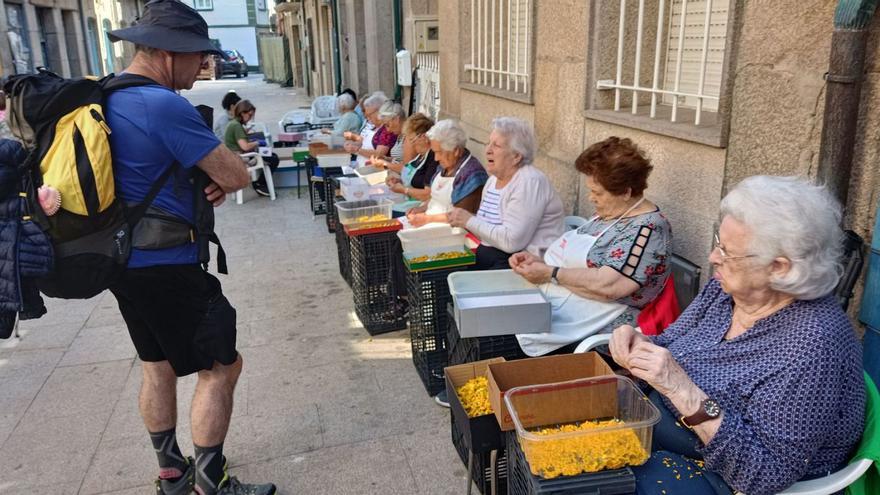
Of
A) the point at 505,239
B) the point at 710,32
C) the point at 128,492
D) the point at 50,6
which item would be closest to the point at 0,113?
the point at 128,492

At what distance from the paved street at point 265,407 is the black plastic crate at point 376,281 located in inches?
3.7

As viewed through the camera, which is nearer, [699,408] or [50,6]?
[699,408]

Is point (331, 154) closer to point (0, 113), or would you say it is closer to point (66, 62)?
point (0, 113)

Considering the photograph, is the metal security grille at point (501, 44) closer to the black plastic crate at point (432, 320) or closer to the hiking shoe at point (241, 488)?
the black plastic crate at point (432, 320)

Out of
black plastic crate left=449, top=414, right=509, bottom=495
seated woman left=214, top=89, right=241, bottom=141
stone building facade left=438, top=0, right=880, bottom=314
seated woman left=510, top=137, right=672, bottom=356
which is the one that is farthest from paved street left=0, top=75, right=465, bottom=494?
seated woman left=214, top=89, right=241, bottom=141

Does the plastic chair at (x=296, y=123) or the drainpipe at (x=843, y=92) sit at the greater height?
the drainpipe at (x=843, y=92)

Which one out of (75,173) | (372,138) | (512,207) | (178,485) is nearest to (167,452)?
(178,485)

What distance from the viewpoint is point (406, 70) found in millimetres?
8055

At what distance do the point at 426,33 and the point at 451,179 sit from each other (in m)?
3.67

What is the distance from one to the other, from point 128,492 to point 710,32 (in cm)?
333

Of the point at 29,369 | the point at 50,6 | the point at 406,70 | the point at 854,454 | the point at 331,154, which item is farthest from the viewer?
the point at 50,6

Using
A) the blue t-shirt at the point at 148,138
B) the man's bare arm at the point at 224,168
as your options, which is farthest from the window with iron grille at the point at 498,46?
the blue t-shirt at the point at 148,138

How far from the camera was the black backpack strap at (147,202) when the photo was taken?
2.16m

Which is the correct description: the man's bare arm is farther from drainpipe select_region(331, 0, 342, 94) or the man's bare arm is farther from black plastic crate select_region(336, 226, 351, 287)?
drainpipe select_region(331, 0, 342, 94)
